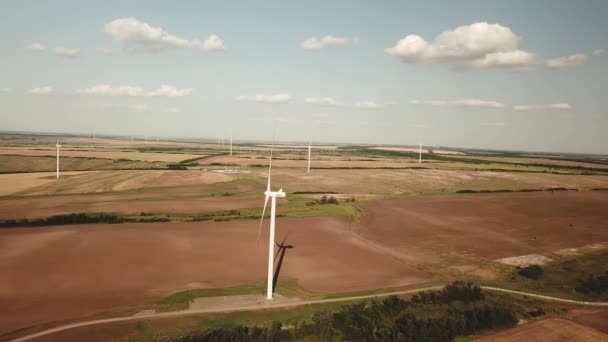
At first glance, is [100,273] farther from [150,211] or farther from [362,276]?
[150,211]

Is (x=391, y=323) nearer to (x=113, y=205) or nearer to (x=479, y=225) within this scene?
(x=479, y=225)

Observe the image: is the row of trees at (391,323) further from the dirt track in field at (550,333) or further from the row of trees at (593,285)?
the row of trees at (593,285)

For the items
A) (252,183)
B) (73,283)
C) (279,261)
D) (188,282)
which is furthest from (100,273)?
(252,183)

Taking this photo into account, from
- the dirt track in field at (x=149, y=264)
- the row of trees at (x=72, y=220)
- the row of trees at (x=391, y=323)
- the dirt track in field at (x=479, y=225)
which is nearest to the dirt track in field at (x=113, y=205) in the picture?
the row of trees at (x=72, y=220)

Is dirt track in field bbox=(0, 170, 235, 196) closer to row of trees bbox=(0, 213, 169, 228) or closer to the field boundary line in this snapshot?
row of trees bbox=(0, 213, 169, 228)

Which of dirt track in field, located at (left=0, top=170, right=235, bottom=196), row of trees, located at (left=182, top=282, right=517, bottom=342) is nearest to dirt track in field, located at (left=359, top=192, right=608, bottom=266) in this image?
row of trees, located at (left=182, top=282, right=517, bottom=342)
